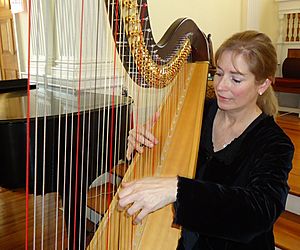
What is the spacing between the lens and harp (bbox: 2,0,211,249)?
0.82 m

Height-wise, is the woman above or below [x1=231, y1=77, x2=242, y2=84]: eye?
below

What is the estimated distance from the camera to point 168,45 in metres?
1.29

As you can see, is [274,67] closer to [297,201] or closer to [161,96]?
[161,96]

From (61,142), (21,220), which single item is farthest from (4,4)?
(61,142)

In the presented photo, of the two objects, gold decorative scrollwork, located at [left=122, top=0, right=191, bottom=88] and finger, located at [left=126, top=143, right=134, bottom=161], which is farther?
finger, located at [left=126, top=143, right=134, bottom=161]

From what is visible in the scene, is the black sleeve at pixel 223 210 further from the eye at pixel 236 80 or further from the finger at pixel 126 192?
the eye at pixel 236 80

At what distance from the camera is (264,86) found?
43.0 inches

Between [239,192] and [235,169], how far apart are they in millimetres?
356

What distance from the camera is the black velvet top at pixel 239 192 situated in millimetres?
659

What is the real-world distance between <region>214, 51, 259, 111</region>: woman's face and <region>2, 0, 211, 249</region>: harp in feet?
0.60

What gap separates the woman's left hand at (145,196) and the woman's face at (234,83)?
506 millimetres

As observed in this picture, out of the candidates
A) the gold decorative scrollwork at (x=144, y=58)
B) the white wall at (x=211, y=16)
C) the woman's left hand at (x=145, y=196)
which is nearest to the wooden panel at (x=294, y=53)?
the white wall at (x=211, y=16)

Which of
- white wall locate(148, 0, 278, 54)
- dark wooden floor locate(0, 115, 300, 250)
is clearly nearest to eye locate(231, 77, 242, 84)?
dark wooden floor locate(0, 115, 300, 250)

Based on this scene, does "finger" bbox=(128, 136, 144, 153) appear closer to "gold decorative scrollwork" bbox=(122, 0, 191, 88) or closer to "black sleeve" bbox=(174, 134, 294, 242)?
"gold decorative scrollwork" bbox=(122, 0, 191, 88)
